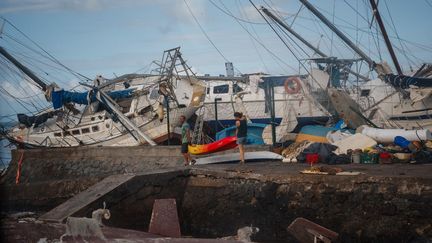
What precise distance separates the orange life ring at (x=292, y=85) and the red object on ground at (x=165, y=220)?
56.9 ft

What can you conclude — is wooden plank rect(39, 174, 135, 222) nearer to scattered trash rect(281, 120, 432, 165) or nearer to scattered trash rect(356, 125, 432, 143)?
scattered trash rect(281, 120, 432, 165)

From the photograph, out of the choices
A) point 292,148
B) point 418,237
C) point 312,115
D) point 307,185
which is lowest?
point 418,237

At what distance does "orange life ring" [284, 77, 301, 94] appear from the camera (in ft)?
82.5

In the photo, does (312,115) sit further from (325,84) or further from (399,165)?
(399,165)

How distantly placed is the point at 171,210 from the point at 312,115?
16534 millimetres

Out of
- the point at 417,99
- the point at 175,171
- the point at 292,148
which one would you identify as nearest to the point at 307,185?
the point at 175,171

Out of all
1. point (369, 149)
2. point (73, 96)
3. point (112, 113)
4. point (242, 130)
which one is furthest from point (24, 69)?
point (369, 149)

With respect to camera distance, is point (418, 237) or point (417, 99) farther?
point (417, 99)

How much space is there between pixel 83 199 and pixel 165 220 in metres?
1.71

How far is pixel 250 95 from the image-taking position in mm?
27422

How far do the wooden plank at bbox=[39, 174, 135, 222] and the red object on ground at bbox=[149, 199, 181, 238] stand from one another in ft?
4.25

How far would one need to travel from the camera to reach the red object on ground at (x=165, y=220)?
831 centimetres

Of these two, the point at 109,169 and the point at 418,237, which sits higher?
the point at 109,169

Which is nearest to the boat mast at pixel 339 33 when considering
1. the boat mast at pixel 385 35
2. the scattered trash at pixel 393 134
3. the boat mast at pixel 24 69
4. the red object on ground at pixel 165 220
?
the boat mast at pixel 385 35
